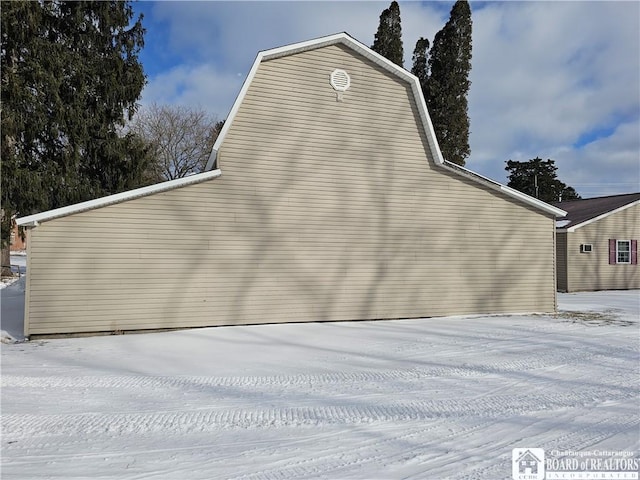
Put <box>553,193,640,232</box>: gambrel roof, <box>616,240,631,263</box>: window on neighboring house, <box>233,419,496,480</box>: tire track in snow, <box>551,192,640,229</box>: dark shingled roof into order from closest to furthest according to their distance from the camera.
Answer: <box>233,419,496,480</box>: tire track in snow
<box>553,193,640,232</box>: gambrel roof
<box>551,192,640,229</box>: dark shingled roof
<box>616,240,631,263</box>: window on neighboring house

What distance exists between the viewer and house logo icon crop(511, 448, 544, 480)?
333 cm

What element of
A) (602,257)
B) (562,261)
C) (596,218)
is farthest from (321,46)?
(602,257)

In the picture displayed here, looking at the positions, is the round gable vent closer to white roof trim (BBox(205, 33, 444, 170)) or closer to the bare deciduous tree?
white roof trim (BBox(205, 33, 444, 170))

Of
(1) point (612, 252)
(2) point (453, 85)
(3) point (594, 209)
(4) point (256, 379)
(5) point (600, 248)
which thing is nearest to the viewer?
(4) point (256, 379)

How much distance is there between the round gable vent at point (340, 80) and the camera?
11.0 meters

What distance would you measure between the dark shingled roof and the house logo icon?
1765cm

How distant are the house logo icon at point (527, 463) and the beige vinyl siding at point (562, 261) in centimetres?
1714

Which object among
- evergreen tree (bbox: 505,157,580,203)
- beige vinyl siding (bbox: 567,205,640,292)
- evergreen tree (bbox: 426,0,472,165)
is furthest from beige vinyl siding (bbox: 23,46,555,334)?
evergreen tree (bbox: 505,157,580,203)

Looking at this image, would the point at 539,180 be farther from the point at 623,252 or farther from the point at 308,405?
the point at 308,405

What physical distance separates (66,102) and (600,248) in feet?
69.5

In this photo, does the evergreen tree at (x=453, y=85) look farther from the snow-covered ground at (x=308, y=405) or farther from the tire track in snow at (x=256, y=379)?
the tire track in snow at (x=256, y=379)

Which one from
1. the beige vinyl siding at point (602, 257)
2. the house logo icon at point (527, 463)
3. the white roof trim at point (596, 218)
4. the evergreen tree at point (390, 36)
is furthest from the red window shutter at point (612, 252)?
the house logo icon at point (527, 463)

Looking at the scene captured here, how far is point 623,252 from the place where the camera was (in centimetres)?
2019

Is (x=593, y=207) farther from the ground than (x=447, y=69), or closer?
closer
